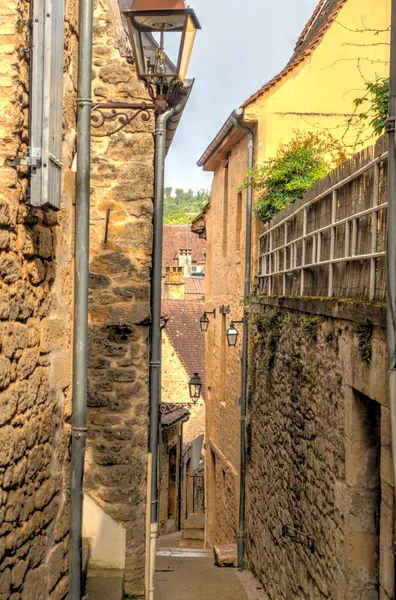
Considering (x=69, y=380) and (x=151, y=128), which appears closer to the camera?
(x=69, y=380)

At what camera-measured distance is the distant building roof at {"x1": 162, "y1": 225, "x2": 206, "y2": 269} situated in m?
50.3

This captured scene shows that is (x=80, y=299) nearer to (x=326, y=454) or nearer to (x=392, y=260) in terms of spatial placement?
(x=392, y=260)

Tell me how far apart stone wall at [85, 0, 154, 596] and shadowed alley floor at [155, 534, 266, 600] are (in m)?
3.08

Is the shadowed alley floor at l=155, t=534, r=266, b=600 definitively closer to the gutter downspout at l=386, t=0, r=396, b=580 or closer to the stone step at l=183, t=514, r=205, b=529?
the stone step at l=183, t=514, r=205, b=529

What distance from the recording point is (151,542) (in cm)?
682

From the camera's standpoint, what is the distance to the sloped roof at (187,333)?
26.4m

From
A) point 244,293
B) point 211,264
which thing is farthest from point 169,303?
point 244,293

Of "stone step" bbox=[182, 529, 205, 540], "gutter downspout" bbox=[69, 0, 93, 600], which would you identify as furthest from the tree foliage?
"stone step" bbox=[182, 529, 205, 540]

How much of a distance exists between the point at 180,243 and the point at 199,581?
137 ft

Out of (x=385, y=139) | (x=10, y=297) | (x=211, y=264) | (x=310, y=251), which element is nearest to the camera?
(x=10, y=297)

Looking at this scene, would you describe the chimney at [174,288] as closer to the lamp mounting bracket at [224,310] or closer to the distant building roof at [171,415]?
the distant building roof at [171,415]

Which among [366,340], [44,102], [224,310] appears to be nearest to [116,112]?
[366,340]

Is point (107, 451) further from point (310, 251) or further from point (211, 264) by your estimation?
point (211, 264)

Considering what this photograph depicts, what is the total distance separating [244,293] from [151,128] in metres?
5.77
